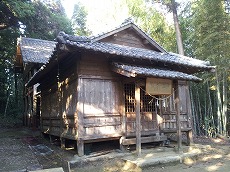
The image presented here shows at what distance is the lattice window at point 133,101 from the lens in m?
9.62

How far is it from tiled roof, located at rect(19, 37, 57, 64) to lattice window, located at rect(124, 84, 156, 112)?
7.95 m

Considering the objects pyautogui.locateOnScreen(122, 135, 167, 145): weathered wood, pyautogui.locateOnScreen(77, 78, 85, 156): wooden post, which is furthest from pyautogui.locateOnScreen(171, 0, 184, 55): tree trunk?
pyautogui.locateOnScreen(77, 78, 85, 156): wooden post

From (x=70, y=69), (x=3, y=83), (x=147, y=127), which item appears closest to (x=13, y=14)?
(x=3, y=83)

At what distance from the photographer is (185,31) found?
17859 millimetres

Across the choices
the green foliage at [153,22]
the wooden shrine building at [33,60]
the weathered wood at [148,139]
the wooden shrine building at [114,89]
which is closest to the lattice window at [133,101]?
the wooden shrine building at [114,89]

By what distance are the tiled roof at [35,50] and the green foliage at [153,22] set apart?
7362 mm

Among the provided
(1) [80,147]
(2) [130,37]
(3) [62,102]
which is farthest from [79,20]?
(1) [80,147]

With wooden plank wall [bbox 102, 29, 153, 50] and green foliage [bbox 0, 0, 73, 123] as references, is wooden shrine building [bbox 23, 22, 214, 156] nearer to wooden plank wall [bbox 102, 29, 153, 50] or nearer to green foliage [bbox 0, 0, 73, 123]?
wooden plank wall [bbox 102, 29, 153, 50]

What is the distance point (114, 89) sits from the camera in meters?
9.22

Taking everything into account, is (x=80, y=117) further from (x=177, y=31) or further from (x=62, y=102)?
(x=177, y=31)

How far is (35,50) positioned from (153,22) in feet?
30.9

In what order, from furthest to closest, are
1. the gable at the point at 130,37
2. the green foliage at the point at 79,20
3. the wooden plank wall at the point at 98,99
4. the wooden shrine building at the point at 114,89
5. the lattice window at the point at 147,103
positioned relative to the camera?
the green foliage at the point at 79,20
the gable at the point at 130,37
the lattice window at the point at 147,103
the wooden plank wall at the point at 98,99
the wooden shrine building at the point at 114,89

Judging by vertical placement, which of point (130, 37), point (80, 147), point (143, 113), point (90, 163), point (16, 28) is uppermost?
point (16, 28)

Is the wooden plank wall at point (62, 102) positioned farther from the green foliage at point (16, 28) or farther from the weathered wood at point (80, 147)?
the green foliage at point (16, 28)
